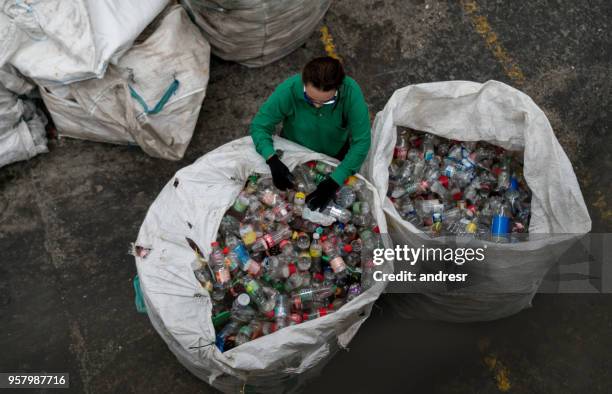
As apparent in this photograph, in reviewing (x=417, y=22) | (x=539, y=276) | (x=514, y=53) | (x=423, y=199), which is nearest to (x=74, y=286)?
(x=423, y=199)

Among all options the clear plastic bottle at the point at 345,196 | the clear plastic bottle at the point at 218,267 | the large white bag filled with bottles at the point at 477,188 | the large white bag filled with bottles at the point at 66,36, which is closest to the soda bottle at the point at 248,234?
the clear plastic bottle at the point at 218,267

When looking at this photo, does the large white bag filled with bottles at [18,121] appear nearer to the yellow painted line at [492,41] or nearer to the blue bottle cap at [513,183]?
the blue bottle cap at [513,183]

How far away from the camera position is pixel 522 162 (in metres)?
3.32

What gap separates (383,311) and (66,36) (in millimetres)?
2523

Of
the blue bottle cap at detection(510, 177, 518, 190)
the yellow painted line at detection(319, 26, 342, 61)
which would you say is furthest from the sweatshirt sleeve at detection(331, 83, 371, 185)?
the yellow painted line at detection(319, 26, 342, 61)

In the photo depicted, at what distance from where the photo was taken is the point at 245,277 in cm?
293

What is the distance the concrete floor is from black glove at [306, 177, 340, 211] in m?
1.04

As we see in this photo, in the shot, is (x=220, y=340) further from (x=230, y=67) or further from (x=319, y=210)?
(x=230, y=67)

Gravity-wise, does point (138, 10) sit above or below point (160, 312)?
above

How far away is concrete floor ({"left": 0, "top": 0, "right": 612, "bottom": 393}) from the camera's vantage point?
3428mm

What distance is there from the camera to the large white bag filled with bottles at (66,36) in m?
3.16

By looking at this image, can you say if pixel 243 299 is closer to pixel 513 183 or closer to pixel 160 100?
pixel 160 100

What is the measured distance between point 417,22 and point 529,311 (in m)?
2.23

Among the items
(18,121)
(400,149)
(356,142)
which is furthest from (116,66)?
(400,149)
